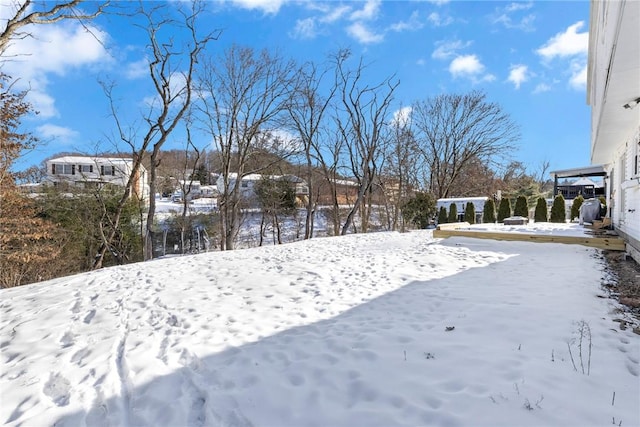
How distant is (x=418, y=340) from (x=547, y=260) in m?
4.38

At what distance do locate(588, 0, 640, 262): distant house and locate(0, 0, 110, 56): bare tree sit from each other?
6220 mm

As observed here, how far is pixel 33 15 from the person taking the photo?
13.3 feet

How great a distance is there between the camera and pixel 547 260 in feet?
18.5

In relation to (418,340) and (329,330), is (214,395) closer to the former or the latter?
(329,330)

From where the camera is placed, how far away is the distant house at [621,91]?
10.0 ft

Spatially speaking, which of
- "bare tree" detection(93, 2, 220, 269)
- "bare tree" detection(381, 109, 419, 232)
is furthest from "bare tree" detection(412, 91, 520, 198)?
"bare tree" detection(93, 2, 220, 269)

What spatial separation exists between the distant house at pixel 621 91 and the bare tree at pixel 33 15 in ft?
20.4

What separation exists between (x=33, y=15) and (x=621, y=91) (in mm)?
7909

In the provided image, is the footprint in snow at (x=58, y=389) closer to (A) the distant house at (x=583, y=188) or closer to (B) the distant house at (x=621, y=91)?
(B) the distant house at (x=621, y=91)

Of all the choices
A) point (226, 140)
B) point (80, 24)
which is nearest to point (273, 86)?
point (226, 140)

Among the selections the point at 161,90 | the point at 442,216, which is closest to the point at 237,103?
the point at 161,90

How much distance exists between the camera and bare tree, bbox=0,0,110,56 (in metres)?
3.90

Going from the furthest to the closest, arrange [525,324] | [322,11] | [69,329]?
[322,11]
[69,329]
[525,324]

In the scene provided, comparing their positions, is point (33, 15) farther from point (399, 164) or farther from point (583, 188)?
point (583, 188)
